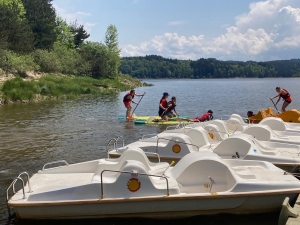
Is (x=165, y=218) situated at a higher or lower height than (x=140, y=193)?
lower

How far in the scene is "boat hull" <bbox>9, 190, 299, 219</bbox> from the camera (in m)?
7.91

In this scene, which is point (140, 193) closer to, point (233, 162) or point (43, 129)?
point (233, 162)

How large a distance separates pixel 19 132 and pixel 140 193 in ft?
45.3

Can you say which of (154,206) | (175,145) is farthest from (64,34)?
(154,206)

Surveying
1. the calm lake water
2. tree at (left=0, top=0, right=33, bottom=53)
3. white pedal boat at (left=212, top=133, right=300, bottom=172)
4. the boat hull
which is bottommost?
the calm lake water

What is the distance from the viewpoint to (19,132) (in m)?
→ 20.1

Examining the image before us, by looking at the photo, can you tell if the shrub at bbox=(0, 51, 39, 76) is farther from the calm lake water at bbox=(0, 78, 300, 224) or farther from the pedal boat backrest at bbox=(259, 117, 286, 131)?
the pedal boat backrest at bbox=(259, 117, 286, 131)

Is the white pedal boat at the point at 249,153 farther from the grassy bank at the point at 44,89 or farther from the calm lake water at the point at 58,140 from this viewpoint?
the grassy bank at the point at 44,89

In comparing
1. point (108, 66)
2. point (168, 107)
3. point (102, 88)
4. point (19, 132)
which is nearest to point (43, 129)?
point (19, 132)

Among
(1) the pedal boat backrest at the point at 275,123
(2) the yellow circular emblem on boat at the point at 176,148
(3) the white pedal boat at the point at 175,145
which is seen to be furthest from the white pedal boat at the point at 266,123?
(2) the yellow circular emblem on boat at the point at 176,148

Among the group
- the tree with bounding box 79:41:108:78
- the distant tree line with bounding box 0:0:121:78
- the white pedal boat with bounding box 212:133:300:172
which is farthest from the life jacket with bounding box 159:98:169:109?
the tree with bounding box 79:41:108:78

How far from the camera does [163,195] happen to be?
795 cm

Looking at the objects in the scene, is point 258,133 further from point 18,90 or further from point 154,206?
point 18,90

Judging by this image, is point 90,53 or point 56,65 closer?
point 56,65
